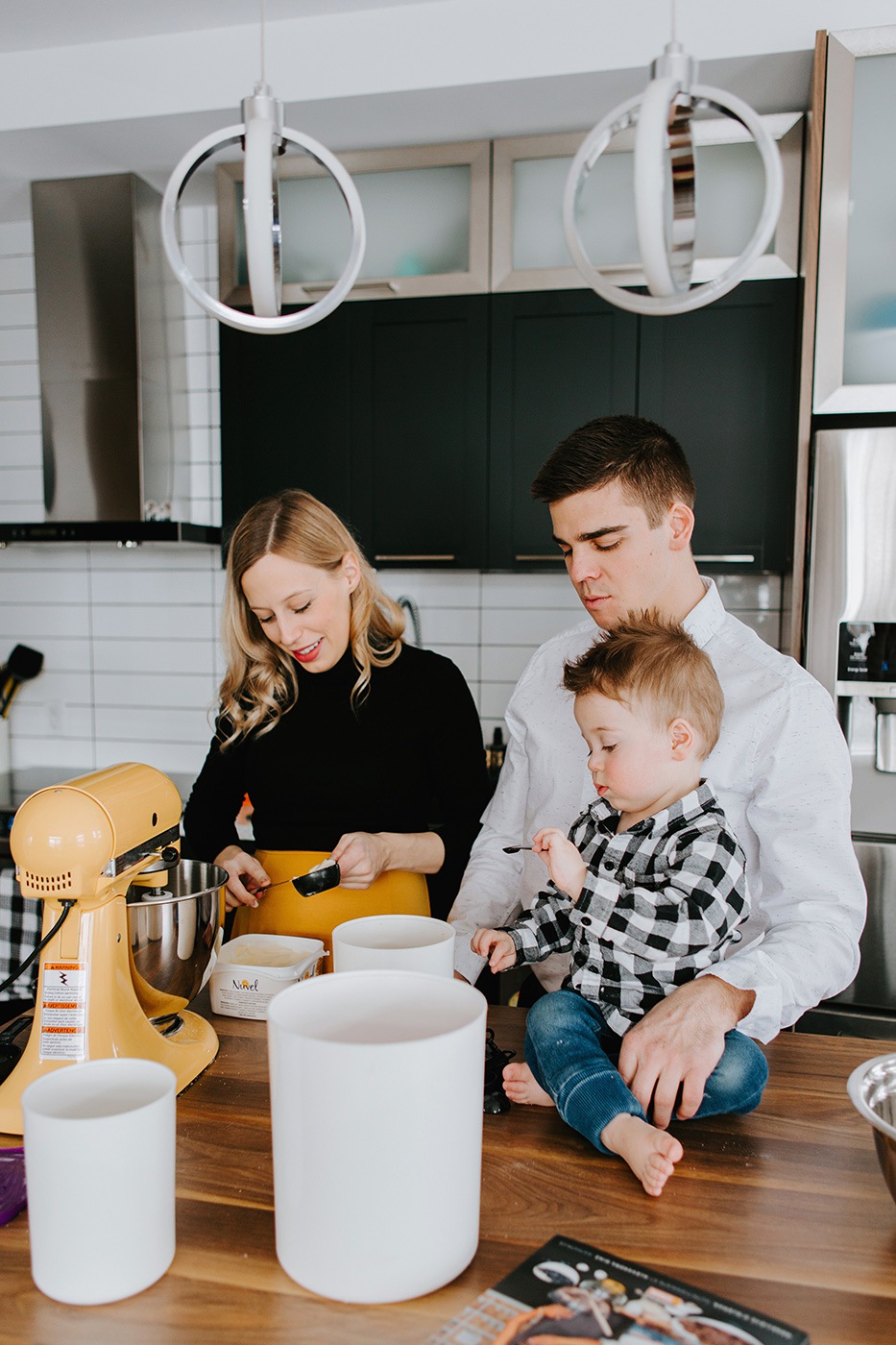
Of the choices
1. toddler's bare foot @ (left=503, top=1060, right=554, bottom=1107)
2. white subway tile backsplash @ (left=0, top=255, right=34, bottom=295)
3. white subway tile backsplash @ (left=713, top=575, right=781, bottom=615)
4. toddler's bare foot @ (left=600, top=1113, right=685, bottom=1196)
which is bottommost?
toddler's bare foot @ (left=503, top=1060, right=554, bottom=1107)

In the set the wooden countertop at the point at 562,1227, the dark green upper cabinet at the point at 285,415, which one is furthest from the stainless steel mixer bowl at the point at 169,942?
the dark green upper cabinet at the point at 285,415

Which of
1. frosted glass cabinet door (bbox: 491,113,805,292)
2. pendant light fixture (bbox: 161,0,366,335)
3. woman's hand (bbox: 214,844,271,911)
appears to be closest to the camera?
pendant light fixture (bbox: 161,0,366,335)

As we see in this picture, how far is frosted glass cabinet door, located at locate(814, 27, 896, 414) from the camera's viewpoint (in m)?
2.21

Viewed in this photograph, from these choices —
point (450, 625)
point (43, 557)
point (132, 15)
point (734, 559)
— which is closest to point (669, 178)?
point (734, 559)

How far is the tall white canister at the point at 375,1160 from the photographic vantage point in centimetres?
64

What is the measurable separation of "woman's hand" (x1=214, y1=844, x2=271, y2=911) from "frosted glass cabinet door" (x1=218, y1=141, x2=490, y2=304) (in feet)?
5.72

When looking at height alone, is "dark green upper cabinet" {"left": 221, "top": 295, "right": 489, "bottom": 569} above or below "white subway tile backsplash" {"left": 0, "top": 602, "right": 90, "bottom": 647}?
above

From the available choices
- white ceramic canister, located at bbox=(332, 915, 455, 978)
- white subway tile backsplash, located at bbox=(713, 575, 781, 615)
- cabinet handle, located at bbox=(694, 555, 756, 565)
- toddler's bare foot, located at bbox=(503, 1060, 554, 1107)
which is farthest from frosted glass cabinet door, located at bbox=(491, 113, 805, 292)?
toddler's bare foot, located at bbox=(503, 1060, 554, 1107)

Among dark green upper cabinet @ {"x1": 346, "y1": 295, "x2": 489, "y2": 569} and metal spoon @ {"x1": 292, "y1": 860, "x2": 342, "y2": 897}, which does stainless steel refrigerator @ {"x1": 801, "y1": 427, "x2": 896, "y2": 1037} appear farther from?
metal spoon @ {"x1": 292, "y1": 860, "x2": 342, "y2": 897}

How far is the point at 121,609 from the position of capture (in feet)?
11.0

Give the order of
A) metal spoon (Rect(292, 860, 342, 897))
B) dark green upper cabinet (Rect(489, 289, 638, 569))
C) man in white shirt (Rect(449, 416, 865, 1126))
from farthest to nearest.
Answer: dark green upper cabinet (Rect(489, 289, 638, 569)) < metal spoon (Rect(292, 860, 342, 897)) < man in white shirt (Rect(449, 416, 865, 1126))

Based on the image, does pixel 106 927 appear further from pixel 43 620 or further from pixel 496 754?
pixel 43 620

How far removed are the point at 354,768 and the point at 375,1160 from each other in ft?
3.79

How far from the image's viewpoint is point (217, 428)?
→ 10.5 feet
